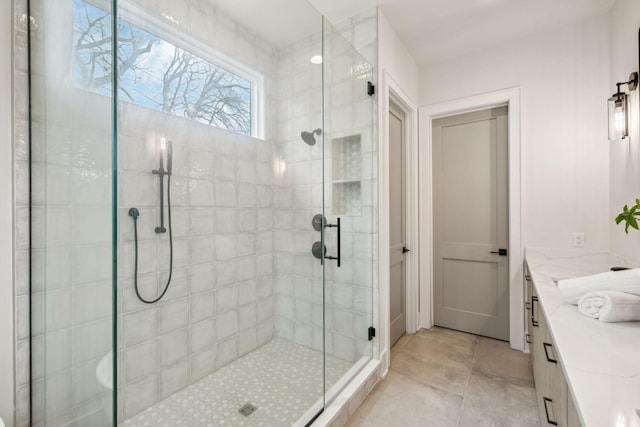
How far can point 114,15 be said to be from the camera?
3.05 ft

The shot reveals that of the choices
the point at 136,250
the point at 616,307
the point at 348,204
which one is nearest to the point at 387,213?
the point at 348,204

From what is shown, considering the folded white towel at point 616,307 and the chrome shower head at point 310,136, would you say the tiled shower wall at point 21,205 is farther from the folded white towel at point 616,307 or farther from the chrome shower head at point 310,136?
the folded white towel at point 616,307

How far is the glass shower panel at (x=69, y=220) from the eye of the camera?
3.07 ft

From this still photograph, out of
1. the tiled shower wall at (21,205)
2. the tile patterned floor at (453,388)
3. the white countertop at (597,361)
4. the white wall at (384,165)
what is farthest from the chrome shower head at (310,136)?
the tile patterned floor at (453,388)

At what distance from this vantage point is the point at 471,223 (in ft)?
9.40

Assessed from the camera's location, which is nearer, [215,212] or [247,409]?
[247,409]

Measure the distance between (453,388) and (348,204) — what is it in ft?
4.78

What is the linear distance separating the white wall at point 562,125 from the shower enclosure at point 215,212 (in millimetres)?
1398

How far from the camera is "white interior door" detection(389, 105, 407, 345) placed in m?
2.65

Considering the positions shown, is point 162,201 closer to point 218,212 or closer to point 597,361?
point 218,212

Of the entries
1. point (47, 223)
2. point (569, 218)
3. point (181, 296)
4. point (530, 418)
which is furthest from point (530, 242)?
point (47, 223)

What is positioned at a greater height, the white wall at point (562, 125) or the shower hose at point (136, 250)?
the white wall at point (562, 125)

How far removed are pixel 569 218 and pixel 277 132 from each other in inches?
93.9

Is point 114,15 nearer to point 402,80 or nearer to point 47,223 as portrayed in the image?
point 47,223
